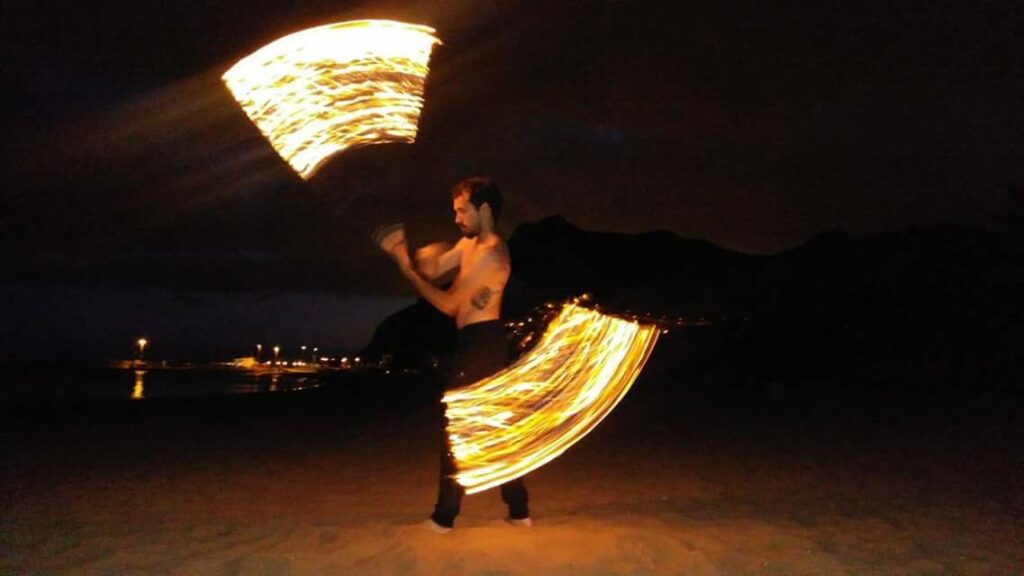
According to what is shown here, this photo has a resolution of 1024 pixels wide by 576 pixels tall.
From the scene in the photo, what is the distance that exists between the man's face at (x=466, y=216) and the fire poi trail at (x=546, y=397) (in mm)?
849

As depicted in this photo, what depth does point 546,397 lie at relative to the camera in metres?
5.76

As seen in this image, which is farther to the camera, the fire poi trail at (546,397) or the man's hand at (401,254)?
the fire poi trail at (546,397)

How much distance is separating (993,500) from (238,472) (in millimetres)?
6640

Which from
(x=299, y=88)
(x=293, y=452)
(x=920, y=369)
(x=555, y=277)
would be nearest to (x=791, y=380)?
(x=920, y=369)

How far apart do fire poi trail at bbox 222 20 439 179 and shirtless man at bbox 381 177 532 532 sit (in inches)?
23.7

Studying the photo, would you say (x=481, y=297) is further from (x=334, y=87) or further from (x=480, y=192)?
(x=334, y=87)

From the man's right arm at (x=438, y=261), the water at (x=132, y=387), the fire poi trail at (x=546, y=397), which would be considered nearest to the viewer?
the fire poi trail at (x=546, y=397)

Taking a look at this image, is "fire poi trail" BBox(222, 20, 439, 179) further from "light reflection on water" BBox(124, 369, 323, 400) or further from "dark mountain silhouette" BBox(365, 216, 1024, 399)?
"light reflection on water" BBox(124, 369, 323, 400)

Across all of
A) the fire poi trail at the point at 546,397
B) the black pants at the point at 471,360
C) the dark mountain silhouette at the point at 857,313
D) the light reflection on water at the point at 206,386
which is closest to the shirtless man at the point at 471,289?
the black pants at the point at 471,360

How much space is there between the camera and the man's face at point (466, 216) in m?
5.29

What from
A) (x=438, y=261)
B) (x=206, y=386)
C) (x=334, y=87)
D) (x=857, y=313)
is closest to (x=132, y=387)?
(x=206, y=386)

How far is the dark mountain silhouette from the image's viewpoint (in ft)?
85.4

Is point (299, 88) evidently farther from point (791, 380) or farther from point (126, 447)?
point (791, 380)

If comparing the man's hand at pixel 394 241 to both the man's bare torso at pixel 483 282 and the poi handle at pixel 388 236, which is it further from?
the man's bare torso at pixel 483 282
